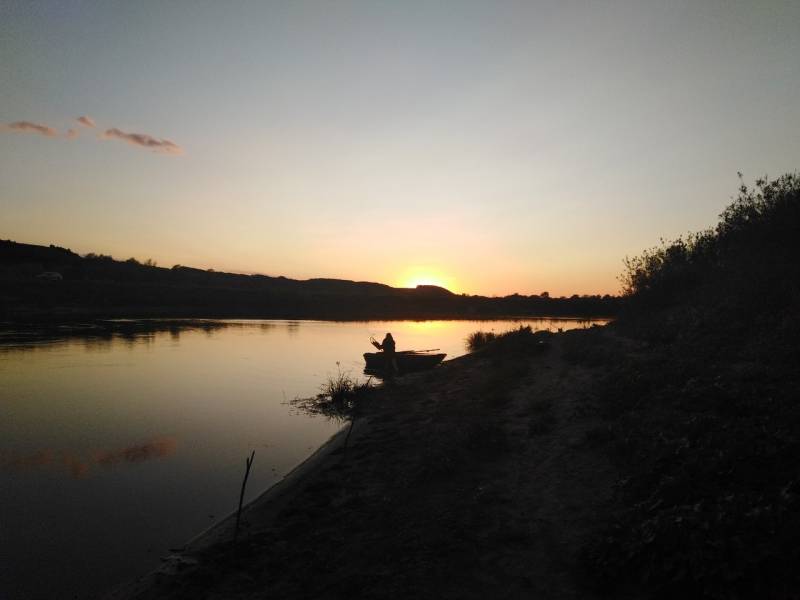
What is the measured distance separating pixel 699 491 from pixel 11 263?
11577 cm

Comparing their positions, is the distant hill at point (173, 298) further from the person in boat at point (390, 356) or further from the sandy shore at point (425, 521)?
the sandy shore at point (425, 521)

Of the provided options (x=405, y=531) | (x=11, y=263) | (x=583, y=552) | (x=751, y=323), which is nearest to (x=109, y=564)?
(x=405, y=531)

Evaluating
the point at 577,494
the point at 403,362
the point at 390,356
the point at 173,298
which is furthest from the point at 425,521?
the point at 173,298

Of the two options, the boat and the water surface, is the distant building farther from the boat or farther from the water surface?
the boat

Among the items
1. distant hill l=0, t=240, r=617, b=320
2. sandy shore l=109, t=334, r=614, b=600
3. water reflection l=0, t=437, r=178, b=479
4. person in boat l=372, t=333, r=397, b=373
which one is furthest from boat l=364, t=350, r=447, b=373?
distant hill l=0, t=240, r=617, b=320

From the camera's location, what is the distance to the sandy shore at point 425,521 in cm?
719

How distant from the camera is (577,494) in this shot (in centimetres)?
929

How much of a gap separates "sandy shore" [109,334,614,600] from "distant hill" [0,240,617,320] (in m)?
64.6

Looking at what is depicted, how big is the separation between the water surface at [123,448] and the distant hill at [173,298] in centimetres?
4275

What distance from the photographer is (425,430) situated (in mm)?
16047

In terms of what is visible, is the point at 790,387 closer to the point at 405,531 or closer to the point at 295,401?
the point at 405,531

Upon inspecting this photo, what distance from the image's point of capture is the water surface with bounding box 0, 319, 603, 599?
952 centimetres

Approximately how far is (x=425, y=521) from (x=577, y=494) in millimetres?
3111

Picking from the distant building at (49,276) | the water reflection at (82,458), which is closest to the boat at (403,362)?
the water reflection at (82,458)
